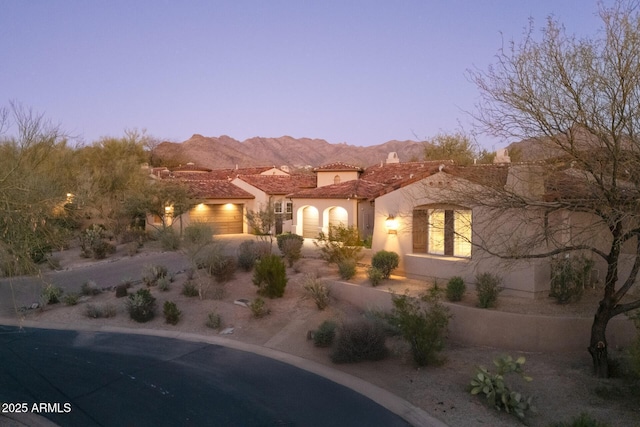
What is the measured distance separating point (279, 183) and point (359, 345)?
2429 centimetres

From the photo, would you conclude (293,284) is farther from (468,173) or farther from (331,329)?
(468,173)

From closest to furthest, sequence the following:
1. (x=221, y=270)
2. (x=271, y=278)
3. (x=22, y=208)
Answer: (x=22, y=208) < (x=271, y=278) < (x=221, y=270)

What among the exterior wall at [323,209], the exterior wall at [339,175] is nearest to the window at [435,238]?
the exterior wall at [323,209]

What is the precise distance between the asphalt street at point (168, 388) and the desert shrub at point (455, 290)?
472cm

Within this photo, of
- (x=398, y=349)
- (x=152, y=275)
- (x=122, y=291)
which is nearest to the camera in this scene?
(x=398, y=349)

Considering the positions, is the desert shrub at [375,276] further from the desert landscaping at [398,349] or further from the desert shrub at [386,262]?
the desert shrub at [386,262]

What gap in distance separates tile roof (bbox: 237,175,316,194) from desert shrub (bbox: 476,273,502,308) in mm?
20280

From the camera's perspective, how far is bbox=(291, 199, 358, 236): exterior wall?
85.2ft

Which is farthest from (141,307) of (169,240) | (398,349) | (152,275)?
(169,240)

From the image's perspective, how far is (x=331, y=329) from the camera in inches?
480

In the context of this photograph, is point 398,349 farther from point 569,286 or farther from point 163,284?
point 163,284

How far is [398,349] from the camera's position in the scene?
11836mm

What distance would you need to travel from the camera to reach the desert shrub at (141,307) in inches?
584

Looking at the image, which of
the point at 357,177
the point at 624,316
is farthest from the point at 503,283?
the point at 357,177
